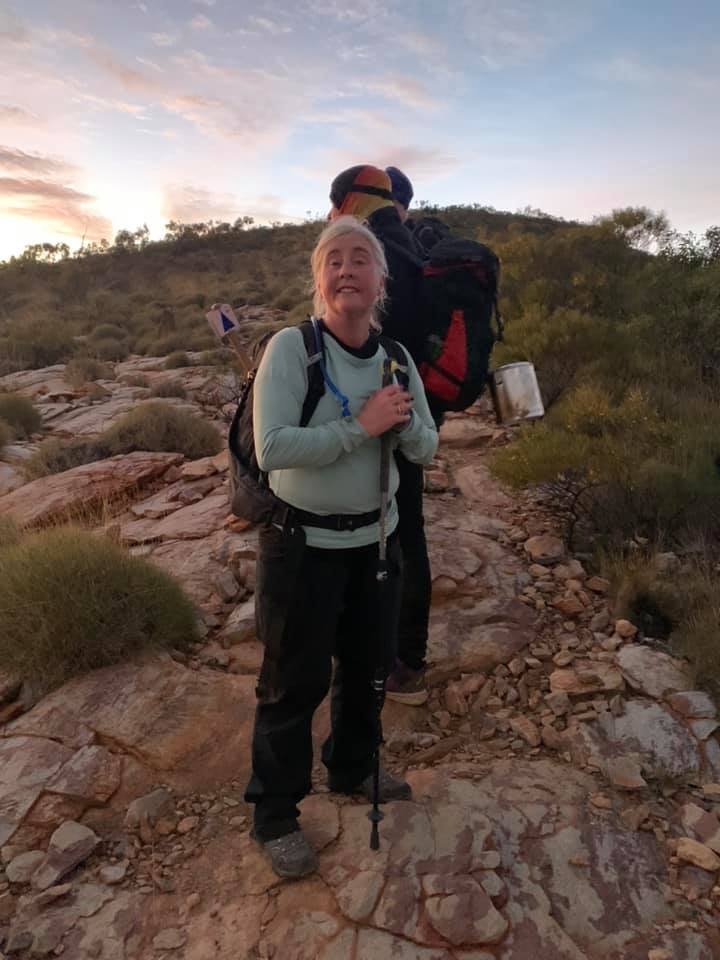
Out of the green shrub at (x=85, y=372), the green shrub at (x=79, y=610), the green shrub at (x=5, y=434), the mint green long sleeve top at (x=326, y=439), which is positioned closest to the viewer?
the mint green long sleeve top at (x=326, y=439)

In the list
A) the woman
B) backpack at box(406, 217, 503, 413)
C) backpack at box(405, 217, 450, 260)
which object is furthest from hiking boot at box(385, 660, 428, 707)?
backpack at box(405, 217, 450, 260)

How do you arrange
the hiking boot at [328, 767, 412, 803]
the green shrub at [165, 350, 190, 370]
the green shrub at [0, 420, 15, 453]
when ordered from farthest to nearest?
the green shrub at [165, 350, 190, 370] < the green shrub at [0, 420, 15, 453] < the hiking boot at [328, 767, 412, 803]

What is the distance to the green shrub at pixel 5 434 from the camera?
29.2ft

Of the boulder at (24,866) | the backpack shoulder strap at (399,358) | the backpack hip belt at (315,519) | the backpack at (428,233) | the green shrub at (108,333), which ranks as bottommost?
the boulder at (24,866)

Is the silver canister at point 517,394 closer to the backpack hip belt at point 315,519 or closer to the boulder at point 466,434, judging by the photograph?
the backpack hip belt at point 315,519

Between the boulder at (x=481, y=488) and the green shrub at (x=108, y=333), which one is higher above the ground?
the green shrub at (x=108, y=333)

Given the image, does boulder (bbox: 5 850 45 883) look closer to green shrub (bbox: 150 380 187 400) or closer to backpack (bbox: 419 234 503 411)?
backpack (bbox: 419 234 503 411)

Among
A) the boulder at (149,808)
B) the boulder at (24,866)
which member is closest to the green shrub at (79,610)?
the boulder at (149,808)

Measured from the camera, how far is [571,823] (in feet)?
8.21

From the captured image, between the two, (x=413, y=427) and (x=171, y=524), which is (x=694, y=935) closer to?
(x=413, y=427)

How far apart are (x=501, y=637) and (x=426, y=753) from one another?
3.03 feet

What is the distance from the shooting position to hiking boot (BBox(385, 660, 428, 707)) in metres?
3.31

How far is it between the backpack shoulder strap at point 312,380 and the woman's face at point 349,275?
14 centimetres

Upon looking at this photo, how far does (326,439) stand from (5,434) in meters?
8.46
